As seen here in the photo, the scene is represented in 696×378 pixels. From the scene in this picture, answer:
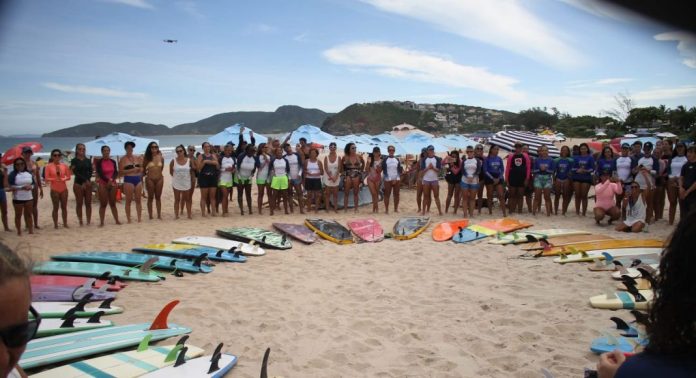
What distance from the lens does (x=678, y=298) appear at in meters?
1.06

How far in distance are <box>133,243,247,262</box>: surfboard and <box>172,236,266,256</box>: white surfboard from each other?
0.16 metres

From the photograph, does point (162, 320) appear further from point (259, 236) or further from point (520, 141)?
point (520, 141)

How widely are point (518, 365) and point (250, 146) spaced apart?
323 inches

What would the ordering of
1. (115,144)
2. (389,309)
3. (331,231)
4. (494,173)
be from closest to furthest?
(389,309) → (331,231) → (494,173) → (115,144)

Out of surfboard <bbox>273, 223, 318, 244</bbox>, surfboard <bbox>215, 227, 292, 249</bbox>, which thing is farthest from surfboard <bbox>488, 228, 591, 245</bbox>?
surfboard <bbox>215, 227, 292, 249</bbox>

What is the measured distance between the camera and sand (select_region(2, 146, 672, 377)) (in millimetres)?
3662

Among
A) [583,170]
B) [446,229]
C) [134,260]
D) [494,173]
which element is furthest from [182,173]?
[583,170]

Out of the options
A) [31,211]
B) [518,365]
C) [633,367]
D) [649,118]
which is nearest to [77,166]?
[31,211]

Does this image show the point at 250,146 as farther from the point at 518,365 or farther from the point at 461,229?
the point at 518,365

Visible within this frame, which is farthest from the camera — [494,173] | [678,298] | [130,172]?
[494,173]

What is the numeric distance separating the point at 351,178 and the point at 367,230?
271 centimetres

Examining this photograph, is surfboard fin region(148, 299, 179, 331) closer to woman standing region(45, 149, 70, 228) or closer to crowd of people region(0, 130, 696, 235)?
crowd of people region(0, 130, 696, 235)

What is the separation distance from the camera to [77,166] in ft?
29.1

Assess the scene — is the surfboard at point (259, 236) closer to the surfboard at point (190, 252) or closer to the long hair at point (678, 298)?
the surfboard at point (190, 252)
